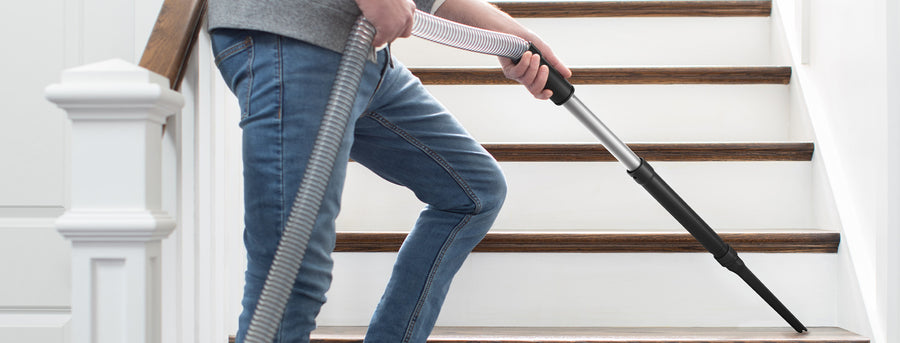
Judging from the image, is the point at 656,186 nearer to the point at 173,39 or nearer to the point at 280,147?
the point at 280,147

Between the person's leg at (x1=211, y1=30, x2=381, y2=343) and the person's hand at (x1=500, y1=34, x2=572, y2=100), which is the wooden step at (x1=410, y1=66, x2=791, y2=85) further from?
the person's leg at (x1=211, y1=30, x2=381, y2=343)

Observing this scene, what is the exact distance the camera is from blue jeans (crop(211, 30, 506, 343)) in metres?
0.68

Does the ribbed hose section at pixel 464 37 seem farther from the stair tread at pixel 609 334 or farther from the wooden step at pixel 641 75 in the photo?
the wooden step at pixel 641 75

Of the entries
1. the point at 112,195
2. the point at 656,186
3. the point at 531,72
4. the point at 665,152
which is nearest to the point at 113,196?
the point at 112,195

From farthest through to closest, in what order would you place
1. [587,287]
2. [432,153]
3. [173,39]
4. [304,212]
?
[587,287] → [432,153] → [173,39] → [304,212]

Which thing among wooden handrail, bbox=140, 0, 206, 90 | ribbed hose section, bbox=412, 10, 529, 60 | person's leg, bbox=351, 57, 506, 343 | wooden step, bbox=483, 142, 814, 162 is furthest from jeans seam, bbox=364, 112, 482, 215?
wooden step, bbox=483, 142, 814, 162

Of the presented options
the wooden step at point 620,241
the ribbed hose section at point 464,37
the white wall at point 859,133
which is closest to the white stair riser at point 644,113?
the white wall at point 859,133

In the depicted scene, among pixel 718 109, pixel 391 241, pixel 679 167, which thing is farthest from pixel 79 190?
pixel 718 109

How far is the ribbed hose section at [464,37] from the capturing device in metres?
0.76

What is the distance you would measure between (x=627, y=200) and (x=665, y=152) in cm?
13

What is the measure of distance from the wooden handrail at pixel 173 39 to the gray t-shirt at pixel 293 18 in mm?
103

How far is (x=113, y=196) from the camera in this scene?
71cm

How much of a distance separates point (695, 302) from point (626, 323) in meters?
0.14

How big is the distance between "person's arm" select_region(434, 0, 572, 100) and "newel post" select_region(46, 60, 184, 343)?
490mm
